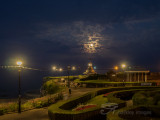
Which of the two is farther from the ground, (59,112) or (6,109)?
(59,112)

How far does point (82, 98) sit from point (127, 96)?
29.1 ft

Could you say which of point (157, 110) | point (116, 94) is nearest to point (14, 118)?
point (157, 110)

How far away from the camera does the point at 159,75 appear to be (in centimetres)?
4559

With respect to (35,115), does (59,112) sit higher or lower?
higher

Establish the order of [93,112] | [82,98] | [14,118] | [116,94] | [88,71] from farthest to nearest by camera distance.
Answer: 1. [88,71]
2. [116,94]
3. [82,98]
4. [14,118]
5. [93,112]

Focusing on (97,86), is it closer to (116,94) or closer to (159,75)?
(116,94)

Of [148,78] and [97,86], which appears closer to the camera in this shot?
[97,86]

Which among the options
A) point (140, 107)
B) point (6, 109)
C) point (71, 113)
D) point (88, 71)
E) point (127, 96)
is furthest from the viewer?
point (88, 71)

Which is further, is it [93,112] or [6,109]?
[6,109]

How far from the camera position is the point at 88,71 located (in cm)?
7019

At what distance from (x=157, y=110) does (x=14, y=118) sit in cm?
1103

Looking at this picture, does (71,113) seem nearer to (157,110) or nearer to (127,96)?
(157,110)

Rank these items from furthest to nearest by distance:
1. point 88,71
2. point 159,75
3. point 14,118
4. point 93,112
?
point 88,71
point 159,75
point 14,118
point 93,112

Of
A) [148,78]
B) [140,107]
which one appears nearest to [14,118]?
[140,107]
